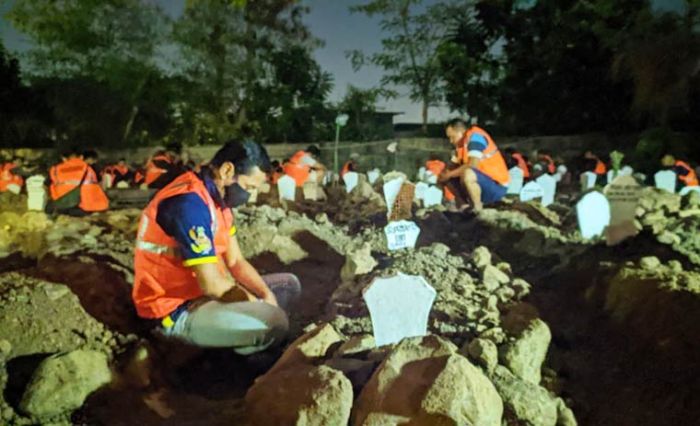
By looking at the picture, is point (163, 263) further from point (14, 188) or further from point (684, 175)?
point (14, 188)

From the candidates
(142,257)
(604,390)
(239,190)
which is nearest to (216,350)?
(142,257)

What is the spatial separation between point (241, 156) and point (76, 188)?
7.13 metres

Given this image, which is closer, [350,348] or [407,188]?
[350,348]

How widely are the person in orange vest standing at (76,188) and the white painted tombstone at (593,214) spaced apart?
7156 millimetres

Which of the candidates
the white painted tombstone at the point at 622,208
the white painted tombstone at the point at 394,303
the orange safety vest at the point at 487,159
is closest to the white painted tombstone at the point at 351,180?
the orange safety vest at the point at 487,159

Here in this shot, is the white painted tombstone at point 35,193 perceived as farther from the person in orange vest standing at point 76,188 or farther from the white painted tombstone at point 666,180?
the white painted tombstone at point 666,180

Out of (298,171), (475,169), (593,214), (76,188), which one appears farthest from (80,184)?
(593,214)

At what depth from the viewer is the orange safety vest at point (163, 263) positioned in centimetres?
332

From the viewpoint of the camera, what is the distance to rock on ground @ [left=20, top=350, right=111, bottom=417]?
2930mm

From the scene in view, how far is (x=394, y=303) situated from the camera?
10.7 feet

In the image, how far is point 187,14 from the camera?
66.7 feet

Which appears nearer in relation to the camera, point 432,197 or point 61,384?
point 61,384

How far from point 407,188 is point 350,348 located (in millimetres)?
2889

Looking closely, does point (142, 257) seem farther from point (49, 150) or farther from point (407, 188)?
point (49, 150)
